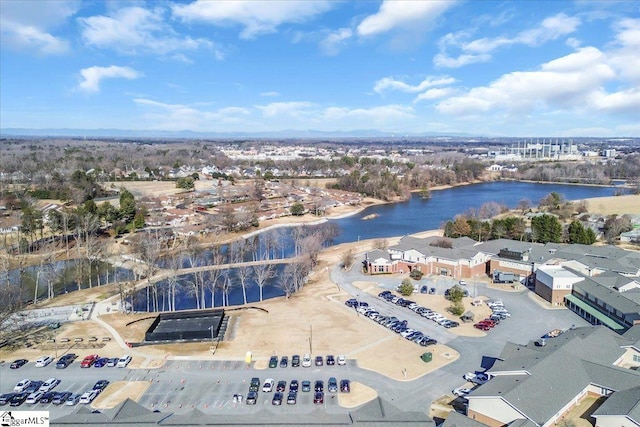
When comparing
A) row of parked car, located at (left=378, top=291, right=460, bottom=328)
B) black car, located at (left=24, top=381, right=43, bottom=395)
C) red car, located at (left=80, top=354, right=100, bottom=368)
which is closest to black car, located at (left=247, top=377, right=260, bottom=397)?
red car, located at (left=80, top=354, right=100, bottom=368)

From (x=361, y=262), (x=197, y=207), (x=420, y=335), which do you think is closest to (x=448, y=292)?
(x=420, y=335)

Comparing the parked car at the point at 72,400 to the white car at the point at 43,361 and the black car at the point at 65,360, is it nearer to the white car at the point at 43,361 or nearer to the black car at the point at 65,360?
the black car at the point at 65,360

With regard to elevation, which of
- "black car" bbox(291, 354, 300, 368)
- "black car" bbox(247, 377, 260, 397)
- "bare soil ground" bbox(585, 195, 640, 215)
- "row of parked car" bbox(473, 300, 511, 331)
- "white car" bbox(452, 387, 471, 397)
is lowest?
"black car" bbox(291, 354, 300, 368)

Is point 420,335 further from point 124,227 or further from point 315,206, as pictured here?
point 315,206

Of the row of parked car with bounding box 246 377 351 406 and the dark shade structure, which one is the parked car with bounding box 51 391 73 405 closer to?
the dark shade structure

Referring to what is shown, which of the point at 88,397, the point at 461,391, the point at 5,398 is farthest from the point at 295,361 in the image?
the point at 5,398

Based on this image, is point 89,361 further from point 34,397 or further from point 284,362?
point 284,362
